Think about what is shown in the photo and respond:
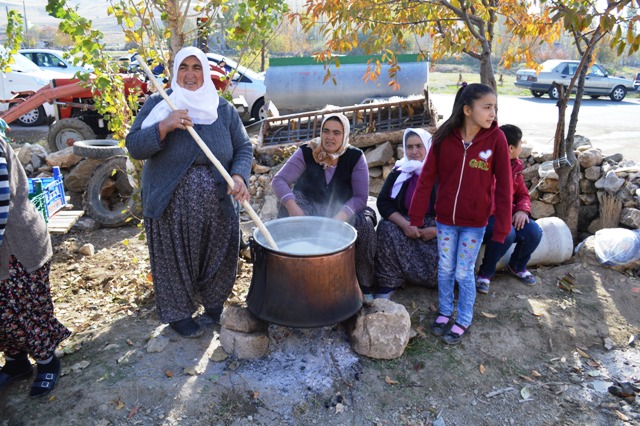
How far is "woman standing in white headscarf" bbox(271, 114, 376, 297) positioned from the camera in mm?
3605

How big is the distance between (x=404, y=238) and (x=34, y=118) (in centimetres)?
1179

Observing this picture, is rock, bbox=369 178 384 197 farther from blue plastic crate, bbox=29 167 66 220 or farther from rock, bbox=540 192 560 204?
blue plastic crate, bbox=29 167 66 220

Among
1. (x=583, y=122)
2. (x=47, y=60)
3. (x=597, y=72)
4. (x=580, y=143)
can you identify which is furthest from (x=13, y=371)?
(x=597, y=72)

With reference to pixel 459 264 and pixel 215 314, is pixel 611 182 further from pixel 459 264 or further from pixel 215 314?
pixel 215 314

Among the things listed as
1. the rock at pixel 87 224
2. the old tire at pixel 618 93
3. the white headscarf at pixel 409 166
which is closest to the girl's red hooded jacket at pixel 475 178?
the white headscarf at pixel 409 166

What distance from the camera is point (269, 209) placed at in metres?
5.99

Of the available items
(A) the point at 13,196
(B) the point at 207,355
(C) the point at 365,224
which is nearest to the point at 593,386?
(C) the point at 365,224

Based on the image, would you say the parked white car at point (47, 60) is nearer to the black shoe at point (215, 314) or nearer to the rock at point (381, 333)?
the black shoe at point (215, 314)

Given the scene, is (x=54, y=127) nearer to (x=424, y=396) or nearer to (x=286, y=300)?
(x=286, y=300)

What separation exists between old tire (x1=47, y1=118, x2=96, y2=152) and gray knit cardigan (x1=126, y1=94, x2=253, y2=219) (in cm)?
611

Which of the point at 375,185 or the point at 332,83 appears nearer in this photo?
the point at 375,185

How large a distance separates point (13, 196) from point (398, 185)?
2506 millimetres

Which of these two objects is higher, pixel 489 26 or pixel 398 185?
pixel 489 26

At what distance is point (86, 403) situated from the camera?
2.68 meters
